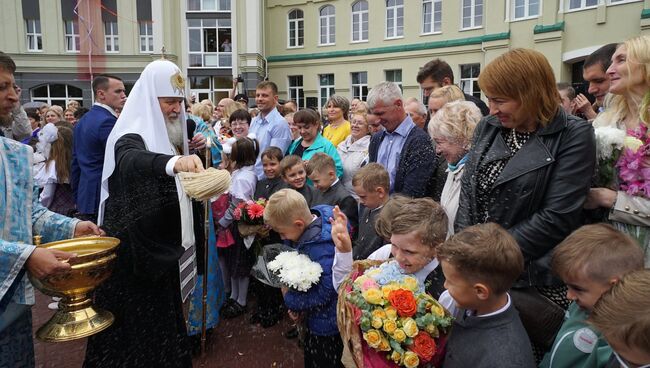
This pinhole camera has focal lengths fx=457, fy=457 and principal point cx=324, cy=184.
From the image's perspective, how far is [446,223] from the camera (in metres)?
2.61

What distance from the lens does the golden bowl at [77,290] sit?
2.60 m

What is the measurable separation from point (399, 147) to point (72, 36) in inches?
1254

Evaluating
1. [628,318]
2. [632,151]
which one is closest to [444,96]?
[632,151]

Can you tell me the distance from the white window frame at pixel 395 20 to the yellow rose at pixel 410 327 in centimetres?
2663

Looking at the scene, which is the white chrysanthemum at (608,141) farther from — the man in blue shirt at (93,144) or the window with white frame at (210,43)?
the window with white frame at (210,43)

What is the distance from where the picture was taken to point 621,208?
2357 millimetres

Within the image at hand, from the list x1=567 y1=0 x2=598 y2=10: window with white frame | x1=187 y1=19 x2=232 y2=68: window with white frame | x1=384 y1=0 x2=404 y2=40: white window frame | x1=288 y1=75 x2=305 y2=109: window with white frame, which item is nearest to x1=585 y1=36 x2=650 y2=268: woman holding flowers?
x1=567 y1=0 x2=598 y2=10: window with white frame

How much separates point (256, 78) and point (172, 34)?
6.19 meters

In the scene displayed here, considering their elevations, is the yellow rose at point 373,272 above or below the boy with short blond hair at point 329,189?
below

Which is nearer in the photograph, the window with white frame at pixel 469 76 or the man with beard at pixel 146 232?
the man with beard at pixel 146 232

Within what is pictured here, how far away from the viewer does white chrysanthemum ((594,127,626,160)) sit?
2.41 metres

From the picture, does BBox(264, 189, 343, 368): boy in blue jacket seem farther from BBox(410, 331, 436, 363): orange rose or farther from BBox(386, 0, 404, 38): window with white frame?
BBox(386, 0, 404, 38): window with white frame

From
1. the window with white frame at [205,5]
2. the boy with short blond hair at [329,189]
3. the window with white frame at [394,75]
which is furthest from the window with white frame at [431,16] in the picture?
the boy with short blond hair at [329,189]

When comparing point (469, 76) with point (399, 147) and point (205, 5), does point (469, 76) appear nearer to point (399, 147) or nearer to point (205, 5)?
point (205, 5)
